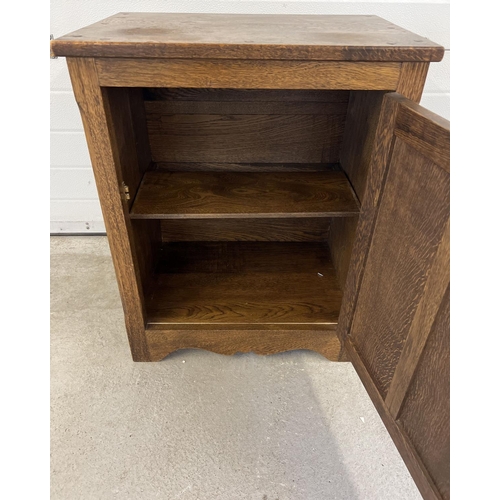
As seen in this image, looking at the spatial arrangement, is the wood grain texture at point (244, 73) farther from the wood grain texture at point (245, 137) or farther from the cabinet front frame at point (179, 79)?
the wood grain texture at point (245, 137)

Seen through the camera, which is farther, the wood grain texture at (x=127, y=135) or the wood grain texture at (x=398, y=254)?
the wood grain texture at (x=127, y=135)

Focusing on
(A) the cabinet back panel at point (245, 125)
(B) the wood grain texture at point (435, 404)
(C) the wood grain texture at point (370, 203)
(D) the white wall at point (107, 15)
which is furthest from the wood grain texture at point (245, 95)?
(B) the wood grain texture at point (435, 404)

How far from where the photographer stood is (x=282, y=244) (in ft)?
4.99

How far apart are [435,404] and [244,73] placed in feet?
2.26

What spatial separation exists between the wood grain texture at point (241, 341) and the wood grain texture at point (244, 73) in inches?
26.7

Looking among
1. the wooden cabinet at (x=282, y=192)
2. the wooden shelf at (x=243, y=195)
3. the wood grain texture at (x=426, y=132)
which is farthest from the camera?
the wooden shelf at (x=243, y=195)

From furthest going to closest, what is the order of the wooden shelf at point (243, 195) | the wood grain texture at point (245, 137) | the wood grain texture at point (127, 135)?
1. the wood grain texture at point (245, 137)
2. the wooden shelf at point (243, 195)
3. the wood grain texture at point (127, 135)

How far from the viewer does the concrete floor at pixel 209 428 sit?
37.7 inches

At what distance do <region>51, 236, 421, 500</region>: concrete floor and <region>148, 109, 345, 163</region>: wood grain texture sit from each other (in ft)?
2.09

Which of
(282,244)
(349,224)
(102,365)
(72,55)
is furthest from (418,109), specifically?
(102,365)

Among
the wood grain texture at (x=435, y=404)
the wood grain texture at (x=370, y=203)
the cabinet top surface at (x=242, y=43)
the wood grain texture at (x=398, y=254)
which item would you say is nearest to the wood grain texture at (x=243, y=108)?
the cabinet top surface at (x=242, y=43)

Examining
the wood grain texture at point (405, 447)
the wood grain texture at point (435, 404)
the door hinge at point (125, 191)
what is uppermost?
the door hinge at point (125, 191)

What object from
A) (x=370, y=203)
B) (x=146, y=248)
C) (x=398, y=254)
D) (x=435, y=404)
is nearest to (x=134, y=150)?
(x=146, y=248)

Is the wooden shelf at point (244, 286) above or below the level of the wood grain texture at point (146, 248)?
below
